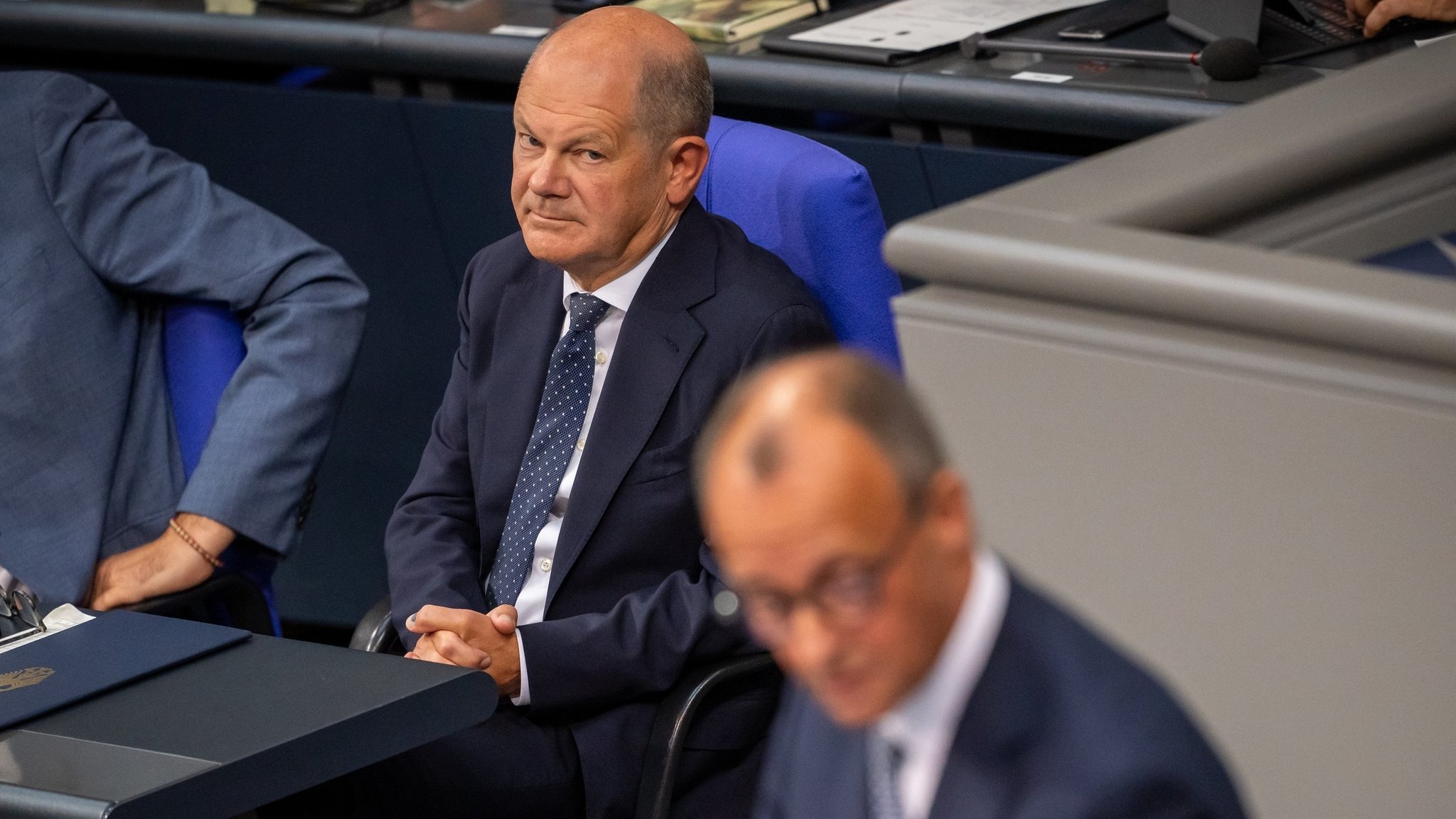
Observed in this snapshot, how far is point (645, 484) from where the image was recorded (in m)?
1.93

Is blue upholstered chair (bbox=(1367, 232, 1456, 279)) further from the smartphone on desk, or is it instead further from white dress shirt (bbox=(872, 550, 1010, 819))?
the smartphone on desk

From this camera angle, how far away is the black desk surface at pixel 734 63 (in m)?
2.45

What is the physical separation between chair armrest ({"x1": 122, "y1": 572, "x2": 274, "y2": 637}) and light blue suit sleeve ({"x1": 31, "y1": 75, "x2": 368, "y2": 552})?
0.06 metres

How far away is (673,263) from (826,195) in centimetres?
19

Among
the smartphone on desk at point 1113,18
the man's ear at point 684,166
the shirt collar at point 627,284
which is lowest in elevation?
the shirt collar at point 627,284

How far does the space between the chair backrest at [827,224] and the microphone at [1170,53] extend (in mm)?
700

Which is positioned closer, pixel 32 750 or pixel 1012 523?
pixel 1012 523

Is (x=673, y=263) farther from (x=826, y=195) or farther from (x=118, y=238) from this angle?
(x=118, y=238)

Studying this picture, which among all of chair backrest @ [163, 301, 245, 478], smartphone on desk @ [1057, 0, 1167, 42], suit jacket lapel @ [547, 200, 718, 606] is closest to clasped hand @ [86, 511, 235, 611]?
chair backrest @ [163, 301, 245, 478]

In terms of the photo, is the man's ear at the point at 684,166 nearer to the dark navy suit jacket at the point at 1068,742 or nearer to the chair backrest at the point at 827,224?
the chair backrest at the point at 827,224

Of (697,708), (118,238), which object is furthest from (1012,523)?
(118,238)

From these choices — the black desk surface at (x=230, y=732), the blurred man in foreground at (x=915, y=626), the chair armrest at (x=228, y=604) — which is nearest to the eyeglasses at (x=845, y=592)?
the blurred man in foreground at (x=915, y=626)

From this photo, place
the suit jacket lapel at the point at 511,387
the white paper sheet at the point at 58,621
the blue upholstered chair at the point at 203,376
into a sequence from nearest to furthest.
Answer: the white paper sheet at the point at 58,621 → the suit jacket lapel at the point at 511,387 → the blue upholstered chair at the point at 203,376

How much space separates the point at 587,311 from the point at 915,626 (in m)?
1.20
